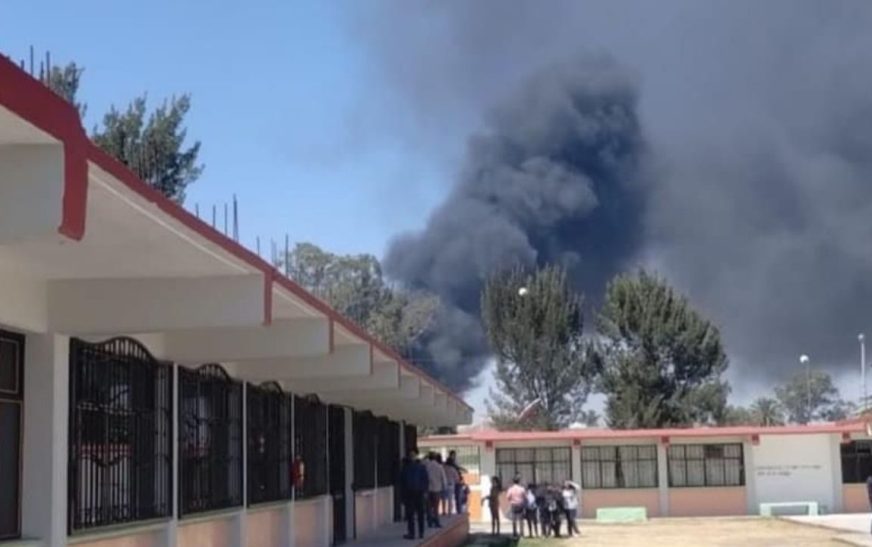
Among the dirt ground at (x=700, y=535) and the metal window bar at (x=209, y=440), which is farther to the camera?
the dirt ground at (x=700, y=535)

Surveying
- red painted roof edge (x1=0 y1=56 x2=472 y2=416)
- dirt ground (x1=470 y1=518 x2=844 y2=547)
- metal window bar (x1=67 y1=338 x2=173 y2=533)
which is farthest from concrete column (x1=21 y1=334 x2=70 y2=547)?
dirt ground (x1=470 y1=518 x2=844 y2=547)

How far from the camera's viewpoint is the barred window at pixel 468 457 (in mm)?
45031

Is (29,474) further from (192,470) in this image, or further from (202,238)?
(192,470)

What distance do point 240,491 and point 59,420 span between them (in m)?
5.64

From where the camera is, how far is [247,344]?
13.4 metres

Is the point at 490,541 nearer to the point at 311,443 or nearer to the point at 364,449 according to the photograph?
the point at 364,449

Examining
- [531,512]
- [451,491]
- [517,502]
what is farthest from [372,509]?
[531,512]

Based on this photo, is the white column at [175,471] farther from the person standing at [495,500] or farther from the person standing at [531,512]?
the person standing at [531,512]

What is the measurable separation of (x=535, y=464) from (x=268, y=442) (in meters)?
27.6

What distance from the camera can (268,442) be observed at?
1694 cm

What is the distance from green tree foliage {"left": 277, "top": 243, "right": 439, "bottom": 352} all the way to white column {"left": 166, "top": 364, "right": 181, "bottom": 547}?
6270cm

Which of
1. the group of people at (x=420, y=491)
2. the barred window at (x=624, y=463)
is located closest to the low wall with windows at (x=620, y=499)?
the barred window at (x=624, y=463)

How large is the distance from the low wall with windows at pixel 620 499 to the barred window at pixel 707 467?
32.1 inches

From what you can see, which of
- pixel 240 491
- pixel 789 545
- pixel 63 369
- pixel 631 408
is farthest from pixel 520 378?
pixel 63 369
